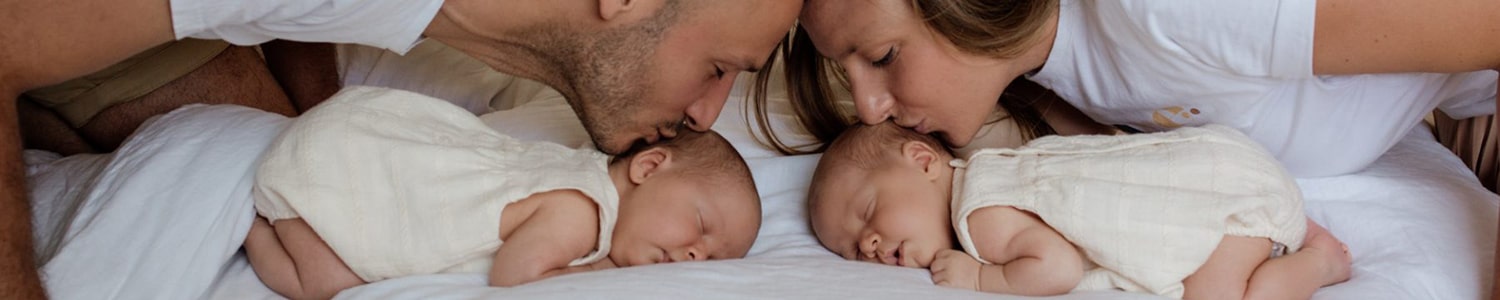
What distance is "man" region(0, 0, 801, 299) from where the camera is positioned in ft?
4.57

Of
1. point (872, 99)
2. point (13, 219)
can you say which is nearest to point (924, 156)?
point (872, 99)

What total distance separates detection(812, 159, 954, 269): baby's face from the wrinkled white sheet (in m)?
0.04

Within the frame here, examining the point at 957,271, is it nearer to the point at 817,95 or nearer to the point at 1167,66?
the point at 1167,66

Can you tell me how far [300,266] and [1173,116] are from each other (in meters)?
1.09

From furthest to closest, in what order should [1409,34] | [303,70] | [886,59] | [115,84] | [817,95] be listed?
1. [303,70]
2. [817,95]
3. [115,84]
4. [886,59]
5. [1409,34]

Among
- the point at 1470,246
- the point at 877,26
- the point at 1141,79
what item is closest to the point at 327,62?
the point at 877,26

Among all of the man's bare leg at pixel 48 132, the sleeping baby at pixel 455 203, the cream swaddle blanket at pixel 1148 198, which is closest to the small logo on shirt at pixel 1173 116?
the cream swaddle blanket at pixel 1148 198

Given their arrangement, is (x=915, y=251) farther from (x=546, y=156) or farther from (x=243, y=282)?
(x=243, y=282)

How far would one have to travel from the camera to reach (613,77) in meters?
1.77

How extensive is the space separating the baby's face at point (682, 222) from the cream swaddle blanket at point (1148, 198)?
0.87 feet

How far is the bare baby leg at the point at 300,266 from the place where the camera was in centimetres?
154

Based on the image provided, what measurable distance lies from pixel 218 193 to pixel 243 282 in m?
0.10

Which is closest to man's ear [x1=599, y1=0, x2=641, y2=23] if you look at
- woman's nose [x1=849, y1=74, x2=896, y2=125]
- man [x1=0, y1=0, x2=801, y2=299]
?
man [x1=0, y1=0, x2=801, y2=299]

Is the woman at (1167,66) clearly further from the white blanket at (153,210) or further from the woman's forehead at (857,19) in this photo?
the white blanket at (153,210)
